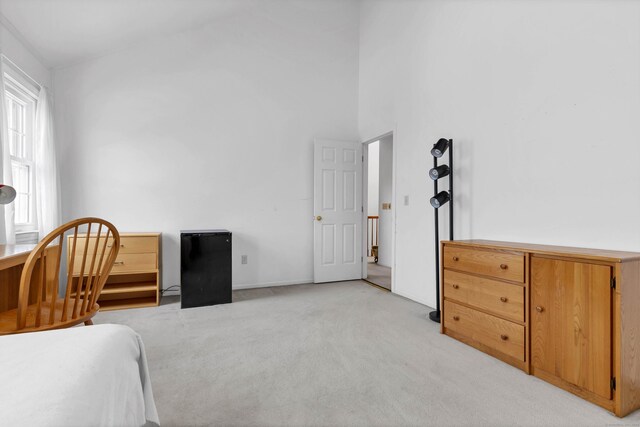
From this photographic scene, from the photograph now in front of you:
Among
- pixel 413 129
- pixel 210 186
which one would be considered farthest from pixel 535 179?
pixel 210 186

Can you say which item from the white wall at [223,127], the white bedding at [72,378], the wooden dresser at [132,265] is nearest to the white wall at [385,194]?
the white wall at [223,127]

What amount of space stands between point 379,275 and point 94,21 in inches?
182

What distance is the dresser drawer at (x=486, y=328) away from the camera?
214cm

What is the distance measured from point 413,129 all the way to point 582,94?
1.72 m

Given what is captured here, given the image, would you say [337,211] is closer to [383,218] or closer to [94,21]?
[383,218]

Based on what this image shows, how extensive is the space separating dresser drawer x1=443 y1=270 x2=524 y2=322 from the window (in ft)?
12.7

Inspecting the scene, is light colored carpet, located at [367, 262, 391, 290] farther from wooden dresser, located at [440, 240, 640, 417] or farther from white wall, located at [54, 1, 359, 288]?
wooden dresser, located at [440, 240, 640, 417]

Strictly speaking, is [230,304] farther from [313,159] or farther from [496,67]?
[496,67]

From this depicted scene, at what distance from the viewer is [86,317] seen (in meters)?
1.77

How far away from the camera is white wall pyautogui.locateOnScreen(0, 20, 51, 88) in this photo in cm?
269

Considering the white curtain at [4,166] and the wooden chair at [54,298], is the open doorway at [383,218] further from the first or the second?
the white curtain at [4,166]

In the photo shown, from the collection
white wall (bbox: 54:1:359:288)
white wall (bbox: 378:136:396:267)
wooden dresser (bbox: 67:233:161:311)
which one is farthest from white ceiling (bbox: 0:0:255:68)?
white wall (bbox: 378:136:396:267)

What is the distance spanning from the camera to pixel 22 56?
3021 millimetres

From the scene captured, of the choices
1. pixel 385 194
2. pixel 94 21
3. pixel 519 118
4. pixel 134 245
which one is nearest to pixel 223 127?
pixel 94 21
